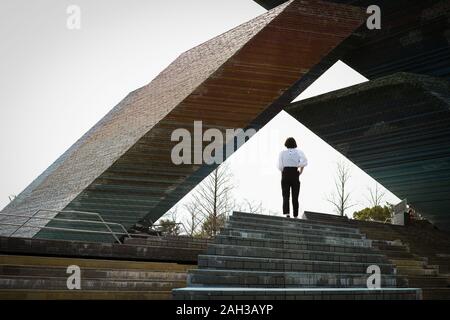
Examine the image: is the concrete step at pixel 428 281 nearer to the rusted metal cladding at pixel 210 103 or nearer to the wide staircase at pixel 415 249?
the wide staircase at pixel 415 249

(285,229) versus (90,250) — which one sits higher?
(285,229)

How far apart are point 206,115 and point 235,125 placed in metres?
0.73

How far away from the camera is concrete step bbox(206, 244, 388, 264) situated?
7.29 meters

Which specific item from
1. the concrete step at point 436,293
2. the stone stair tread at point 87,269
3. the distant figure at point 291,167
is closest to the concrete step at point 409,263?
the concrete step at point 436,293

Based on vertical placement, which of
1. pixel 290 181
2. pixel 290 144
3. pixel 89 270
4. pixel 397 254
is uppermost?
A: pixel 290 144

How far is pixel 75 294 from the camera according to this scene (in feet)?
20.9

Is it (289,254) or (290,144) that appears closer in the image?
(289,254)

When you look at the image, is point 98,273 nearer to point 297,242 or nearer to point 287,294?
point 287,294

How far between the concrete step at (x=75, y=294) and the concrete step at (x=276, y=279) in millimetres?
701

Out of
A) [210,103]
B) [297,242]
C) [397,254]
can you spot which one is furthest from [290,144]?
[397,254]

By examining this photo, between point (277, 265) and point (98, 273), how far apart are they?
2452mm

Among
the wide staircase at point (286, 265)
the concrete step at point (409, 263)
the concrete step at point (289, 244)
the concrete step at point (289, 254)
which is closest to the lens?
the wide staircase at point (286, 265)

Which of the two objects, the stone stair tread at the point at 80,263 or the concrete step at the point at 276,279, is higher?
the stone stair tread at the point at 80,263

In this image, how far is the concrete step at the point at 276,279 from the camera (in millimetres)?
6578
